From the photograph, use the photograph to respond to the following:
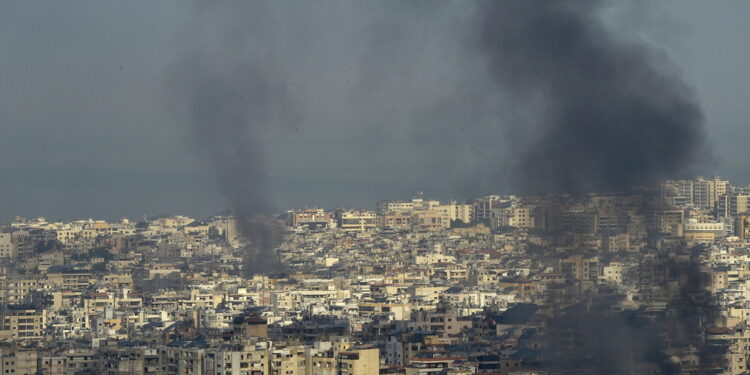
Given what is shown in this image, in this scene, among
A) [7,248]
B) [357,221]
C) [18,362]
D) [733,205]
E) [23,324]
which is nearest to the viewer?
[18,362]

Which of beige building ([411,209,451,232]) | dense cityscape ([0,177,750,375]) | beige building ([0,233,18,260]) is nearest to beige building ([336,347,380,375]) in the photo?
dense cityscape ([0,177,750,375])

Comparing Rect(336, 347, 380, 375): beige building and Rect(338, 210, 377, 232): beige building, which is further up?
Rect(338, 210, 377, 232): beige building

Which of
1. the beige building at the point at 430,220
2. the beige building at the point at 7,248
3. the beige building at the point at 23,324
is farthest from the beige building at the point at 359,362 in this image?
the beige building at the point at 430,220

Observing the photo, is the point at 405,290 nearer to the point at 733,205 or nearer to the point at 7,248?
the point at 733,205

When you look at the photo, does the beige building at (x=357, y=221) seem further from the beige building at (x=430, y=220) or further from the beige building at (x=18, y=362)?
the beige building at (x=18, y=362)

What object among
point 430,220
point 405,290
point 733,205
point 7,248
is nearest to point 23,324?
point 405,290

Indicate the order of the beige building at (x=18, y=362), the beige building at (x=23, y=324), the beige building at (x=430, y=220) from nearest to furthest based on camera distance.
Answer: the beige building at (x=18, y=362) → the beige building at (x=23, y=324) → the beige building at (x=430, y=220)

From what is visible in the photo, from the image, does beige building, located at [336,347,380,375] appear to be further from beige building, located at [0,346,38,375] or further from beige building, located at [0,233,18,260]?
beige building, located at [0,233,18,260]

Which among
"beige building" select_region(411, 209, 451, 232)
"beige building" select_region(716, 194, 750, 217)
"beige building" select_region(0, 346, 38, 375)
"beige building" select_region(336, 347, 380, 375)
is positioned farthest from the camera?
"beige building" select_region(411, 209, 451, 232)

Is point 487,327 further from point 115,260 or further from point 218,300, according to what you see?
point 115,260
